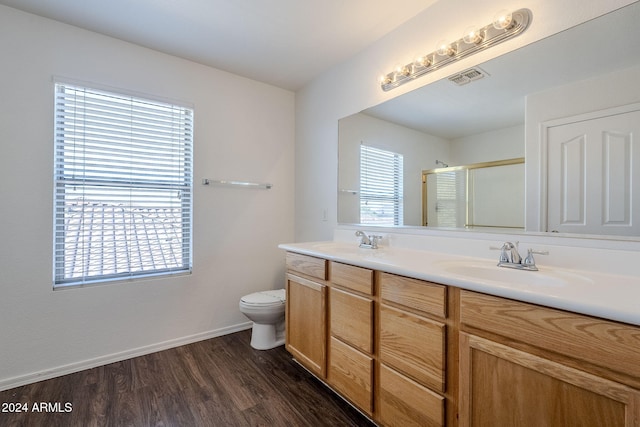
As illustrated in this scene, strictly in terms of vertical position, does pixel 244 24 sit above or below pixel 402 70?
above

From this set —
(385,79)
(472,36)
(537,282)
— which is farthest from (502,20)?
(537,282)

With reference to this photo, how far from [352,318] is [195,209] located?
65.7 inches

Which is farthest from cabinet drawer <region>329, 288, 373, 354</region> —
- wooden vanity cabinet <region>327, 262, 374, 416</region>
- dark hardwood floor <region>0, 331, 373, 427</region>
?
dark hardwood floor <region>0, 331, 373, 427</region>

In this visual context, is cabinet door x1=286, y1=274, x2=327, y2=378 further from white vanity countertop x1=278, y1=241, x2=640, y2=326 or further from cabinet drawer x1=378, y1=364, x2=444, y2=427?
cabinet drawer x1=378, y1=364, x2=444, y2=427

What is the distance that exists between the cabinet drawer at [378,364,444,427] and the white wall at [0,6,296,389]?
173 cm

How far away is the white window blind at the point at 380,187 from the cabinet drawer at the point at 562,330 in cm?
103

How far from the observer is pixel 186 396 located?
174 centimetres

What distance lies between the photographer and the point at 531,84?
1.38m

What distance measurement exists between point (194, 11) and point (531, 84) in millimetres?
1978

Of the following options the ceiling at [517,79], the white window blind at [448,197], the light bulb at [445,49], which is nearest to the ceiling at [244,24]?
the light bulb at [445,49]

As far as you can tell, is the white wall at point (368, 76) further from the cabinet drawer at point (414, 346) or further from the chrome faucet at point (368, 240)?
the cabinet drawer at point (414, 346)

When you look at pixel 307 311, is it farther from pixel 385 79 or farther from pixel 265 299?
pixel 385 79

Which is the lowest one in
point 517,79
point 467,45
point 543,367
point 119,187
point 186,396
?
point 186,396

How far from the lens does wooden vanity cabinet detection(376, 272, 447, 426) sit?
113 cm
